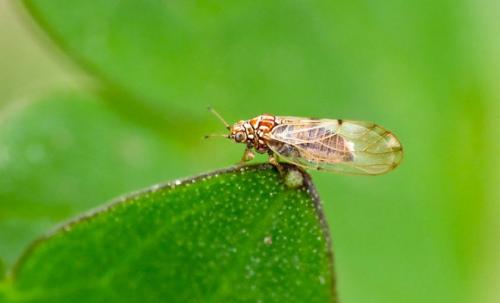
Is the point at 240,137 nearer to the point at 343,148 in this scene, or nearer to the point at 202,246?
the point at 343,148

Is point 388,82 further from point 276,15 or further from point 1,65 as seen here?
point 1,65

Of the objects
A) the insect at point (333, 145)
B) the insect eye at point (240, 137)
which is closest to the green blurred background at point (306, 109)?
the insect eye at point (240, 137)

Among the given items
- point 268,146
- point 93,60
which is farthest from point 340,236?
point 93,60

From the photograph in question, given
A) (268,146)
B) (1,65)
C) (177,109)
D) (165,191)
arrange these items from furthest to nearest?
(1,65) < (177,109) < (268,146) < (165,191)

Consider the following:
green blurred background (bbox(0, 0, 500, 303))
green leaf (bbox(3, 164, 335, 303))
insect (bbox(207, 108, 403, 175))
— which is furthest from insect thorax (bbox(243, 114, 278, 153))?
green leaf (bbox(3, 164, 335, 303))

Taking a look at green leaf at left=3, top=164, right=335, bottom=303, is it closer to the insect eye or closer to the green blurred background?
the green blurred background

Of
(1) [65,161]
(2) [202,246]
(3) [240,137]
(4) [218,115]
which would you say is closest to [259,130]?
(3) [240,137]
